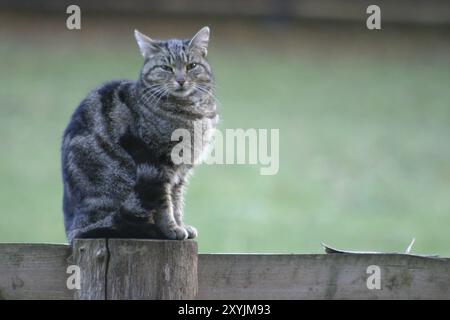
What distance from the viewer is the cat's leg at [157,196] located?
3.31m

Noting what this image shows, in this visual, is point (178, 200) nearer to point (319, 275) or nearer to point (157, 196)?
point (157, 196)

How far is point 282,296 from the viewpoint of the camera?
268 centimetres

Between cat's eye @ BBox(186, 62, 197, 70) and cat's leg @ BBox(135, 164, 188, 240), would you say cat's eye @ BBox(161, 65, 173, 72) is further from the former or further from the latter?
cat's leg @ BBox(135, 164, 188, 240)

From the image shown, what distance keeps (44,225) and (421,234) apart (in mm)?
3289

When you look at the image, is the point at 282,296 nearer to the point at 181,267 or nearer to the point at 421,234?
the point at 181,267

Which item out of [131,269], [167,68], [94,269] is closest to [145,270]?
[131,269]

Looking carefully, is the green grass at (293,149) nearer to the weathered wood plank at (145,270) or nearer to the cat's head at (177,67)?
the cat's head at (177,67)

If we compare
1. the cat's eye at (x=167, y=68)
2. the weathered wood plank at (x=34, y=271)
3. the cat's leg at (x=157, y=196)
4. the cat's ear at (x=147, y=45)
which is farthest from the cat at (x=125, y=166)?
the weathered wood plank at (x=34, y=271)

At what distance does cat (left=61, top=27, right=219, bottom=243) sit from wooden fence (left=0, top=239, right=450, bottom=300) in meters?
0.50

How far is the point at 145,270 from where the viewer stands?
2.48 metres

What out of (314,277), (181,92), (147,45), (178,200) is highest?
(147,45)

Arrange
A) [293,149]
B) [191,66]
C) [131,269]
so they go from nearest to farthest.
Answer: [131,269] → [191,66] → [293,149]

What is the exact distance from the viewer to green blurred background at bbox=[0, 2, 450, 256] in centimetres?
829

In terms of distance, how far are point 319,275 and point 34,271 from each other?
809mm
